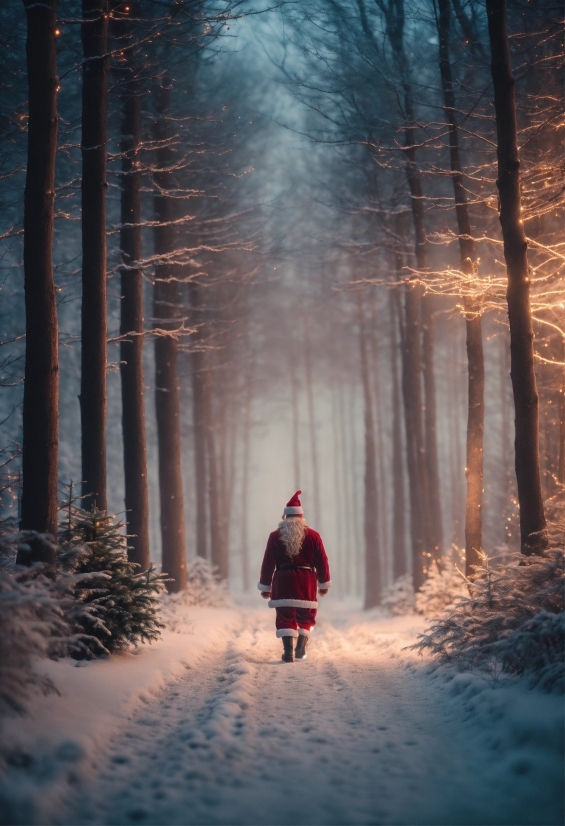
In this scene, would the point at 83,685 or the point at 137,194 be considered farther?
the point at 137,194

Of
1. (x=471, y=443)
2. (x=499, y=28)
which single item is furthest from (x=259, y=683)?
(x=499, y=28)

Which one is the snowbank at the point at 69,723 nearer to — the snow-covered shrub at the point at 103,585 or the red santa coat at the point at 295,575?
the snow-covered shrub at the point at 103,585

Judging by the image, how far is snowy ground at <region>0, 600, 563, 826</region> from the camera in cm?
395

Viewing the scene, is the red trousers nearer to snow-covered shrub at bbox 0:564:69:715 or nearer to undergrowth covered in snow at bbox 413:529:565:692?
undergrowth covered in snow at bbox 413:529:565:692

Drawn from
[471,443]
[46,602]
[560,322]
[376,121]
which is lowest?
[46,602]

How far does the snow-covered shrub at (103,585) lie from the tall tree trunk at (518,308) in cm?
484

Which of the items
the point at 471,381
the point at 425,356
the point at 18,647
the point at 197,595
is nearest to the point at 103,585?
the point at 18,647

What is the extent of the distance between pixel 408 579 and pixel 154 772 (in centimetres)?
1693

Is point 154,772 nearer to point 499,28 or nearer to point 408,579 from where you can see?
point 499,28

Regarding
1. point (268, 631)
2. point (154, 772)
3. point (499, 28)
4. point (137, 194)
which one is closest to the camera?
point (154, 772)

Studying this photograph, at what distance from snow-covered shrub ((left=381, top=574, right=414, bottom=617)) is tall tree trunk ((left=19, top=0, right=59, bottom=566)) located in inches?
494

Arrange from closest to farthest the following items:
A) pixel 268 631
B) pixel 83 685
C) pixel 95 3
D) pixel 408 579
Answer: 1. pixel 83 685
2. pixel 95 3
3. pixel 268 631
4. pixel 408 579

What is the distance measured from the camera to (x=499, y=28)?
9.23 meters

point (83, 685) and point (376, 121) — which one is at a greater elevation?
point (376, 121)
